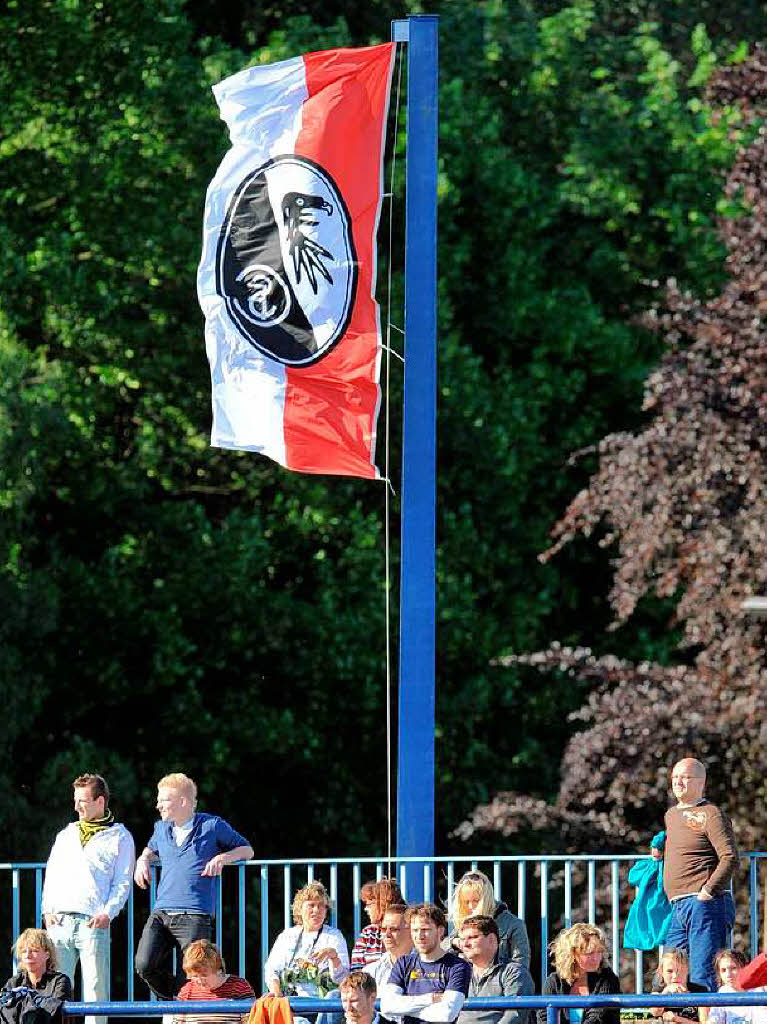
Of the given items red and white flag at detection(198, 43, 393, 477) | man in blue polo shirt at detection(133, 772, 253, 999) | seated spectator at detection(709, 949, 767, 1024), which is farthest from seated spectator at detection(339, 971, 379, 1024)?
red and white flag at detection(198, 43, 393, 477)

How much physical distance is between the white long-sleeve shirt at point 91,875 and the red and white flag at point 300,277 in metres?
2.26

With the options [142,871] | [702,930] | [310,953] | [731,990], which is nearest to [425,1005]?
[310,953]

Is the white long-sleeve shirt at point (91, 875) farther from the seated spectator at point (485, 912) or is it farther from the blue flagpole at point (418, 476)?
the seated spectator at point (485, 912)

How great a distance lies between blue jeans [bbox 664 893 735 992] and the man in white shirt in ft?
9.25

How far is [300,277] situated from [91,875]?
3.37 meters

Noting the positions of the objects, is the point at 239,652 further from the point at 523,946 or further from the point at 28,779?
the point at 523,946

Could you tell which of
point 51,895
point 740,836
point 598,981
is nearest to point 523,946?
→ point 598,981

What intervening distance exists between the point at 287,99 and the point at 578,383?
40.9ft

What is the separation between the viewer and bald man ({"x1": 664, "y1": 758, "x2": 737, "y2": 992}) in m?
10.4

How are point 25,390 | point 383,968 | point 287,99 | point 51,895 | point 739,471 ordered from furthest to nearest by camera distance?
point 25,390 < point 739,471 < point 287,99 < point 51,895 < point 383,968

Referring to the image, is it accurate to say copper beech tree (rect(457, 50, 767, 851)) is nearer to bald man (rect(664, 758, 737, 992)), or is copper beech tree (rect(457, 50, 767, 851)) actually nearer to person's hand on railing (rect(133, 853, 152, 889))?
bald man (rect(664, 758, 737, 992))

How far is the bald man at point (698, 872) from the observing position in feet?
34.0

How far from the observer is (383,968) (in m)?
9.20

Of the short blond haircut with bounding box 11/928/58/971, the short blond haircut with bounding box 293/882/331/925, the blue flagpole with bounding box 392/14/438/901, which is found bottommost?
the short blond haircut with bounding box 11/928/58/971
